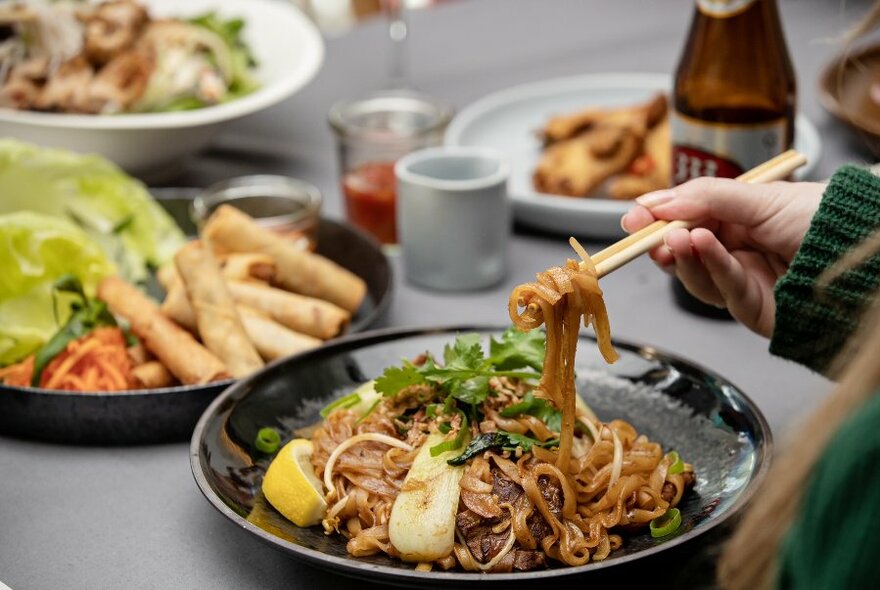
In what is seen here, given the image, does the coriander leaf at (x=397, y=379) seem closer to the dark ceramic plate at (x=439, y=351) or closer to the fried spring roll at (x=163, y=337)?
the dark ceramic plate at (x=439, y=351)

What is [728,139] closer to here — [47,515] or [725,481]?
[725,481]

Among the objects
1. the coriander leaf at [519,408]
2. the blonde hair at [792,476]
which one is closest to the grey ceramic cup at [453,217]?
the coriander leaf at [519,408]

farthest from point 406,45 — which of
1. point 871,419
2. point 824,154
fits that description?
point 871,419

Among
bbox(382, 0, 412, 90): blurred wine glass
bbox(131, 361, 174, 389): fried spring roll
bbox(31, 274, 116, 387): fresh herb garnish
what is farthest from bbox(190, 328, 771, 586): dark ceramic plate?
bbox(382, 0, 412, 90): blurred wine glass

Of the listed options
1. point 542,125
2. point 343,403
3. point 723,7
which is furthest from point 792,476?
point 542,125

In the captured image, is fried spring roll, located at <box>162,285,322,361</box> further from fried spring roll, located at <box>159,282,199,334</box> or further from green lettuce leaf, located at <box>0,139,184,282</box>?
green lettuce leaf, located at <box>0,139,184,282</box>

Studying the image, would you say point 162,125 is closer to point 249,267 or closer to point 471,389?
point 249,267
